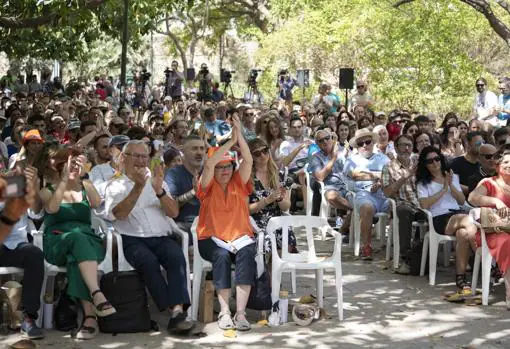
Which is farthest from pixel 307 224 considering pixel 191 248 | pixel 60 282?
pixel 60 282

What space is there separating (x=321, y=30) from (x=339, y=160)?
19.1m

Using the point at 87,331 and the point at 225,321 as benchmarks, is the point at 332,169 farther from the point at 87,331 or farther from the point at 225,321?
the point at 87,331

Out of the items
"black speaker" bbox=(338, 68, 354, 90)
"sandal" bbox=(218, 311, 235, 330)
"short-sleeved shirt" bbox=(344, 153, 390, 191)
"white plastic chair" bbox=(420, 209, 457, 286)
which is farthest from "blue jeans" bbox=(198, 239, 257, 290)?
"black speaker" bbox=(338, 68, 354, 90)

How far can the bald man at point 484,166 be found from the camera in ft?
32.8

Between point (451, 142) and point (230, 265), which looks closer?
point (230, 265)

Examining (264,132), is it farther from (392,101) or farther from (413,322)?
(392,101)

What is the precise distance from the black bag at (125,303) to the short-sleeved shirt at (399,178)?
138 inches

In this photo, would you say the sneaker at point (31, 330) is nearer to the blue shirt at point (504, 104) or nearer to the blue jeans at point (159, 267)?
the blue jeans at point (159, 267)

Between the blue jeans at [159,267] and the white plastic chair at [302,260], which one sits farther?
the white plastic chair at [302,260]

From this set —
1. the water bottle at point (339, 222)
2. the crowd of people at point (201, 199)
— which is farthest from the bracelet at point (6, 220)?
the water bottle at point (339, 222)

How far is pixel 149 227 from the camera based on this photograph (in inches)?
301

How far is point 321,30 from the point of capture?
3028 cm

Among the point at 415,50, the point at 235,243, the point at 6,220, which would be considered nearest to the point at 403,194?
the point at 235,243

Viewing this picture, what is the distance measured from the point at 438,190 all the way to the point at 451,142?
10.9 feet
